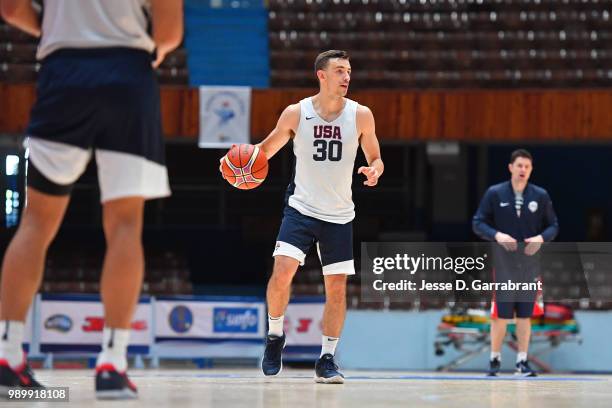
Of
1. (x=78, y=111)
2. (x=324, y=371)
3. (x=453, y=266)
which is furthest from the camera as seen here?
(x=453, y=266)

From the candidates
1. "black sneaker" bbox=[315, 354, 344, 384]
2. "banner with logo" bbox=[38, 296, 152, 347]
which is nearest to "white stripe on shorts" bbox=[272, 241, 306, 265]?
"black sneaker" bbox=[315, 354, 344, 384]

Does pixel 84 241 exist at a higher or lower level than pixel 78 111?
lower

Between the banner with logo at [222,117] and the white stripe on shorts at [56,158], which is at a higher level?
the banner with logo at [222,117]

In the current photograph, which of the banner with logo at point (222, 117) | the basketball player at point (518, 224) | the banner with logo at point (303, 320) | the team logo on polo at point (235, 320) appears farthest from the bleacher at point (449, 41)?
the basketball player at point (518, 224)

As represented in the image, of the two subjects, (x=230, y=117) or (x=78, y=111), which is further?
(x=230, y=117)

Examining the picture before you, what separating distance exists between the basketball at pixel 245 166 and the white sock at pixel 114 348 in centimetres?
278

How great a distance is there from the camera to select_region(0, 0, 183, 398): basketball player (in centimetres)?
352

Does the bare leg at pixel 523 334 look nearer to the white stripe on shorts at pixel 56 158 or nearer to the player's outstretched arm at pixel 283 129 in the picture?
the player's outstretched arm at pixel 283 129

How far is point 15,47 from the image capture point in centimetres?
1553

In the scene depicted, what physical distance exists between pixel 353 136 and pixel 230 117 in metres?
8.17

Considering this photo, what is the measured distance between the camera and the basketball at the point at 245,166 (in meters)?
6.20

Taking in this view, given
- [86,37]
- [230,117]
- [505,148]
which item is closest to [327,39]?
[230,117]

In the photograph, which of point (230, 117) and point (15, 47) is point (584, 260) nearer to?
point (230, 117)

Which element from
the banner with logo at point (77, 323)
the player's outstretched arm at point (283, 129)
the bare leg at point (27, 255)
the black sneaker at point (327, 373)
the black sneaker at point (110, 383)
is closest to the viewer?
the black sneaker at point (110, 383)
